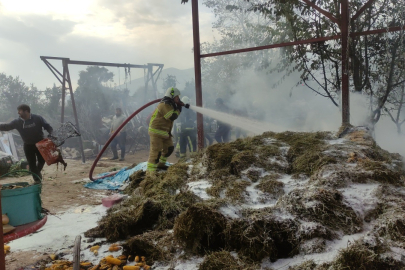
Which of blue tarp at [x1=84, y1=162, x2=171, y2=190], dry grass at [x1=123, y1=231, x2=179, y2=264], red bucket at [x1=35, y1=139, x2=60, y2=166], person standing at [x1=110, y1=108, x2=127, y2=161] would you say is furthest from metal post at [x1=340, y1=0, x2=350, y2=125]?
person standing at [x1=110, y1=108, x2=127, y2=161]

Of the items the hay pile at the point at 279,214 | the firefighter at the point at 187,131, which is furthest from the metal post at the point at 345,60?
the firefighter at the point at 187,131

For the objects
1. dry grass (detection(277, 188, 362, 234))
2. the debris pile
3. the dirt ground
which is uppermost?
dry grass (detection(277, 188, 362, 234))

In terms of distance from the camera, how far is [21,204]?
2.72 m

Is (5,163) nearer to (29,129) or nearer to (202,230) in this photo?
(29,129)

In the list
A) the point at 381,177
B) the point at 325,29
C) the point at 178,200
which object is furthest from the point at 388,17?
the point at 178,200

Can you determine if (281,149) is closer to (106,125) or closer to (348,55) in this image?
(348,55)

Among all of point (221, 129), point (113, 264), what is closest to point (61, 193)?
point (113, 264)

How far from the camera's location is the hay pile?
103 inches

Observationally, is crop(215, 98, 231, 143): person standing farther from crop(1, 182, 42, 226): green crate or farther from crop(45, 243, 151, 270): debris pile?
crop(1, 182, 42, 226): green crate

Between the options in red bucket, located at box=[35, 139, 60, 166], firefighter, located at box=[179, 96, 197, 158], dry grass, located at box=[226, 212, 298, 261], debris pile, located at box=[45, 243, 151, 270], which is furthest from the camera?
firefighter, located at box=[179, 96, 197, 158]

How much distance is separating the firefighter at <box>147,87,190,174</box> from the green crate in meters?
3.92

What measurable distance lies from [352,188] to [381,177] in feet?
1.27

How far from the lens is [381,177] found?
337cm

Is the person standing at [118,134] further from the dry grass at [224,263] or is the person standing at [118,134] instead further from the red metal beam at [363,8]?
the dry grass at [224,263]
